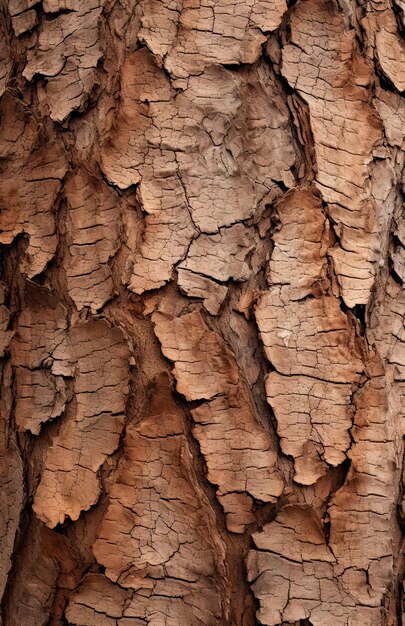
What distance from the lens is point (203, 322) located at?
4.00ft

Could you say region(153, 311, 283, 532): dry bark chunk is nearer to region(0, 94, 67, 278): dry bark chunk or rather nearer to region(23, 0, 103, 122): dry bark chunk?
region(0, 94, 67, 278): dry bark chunk

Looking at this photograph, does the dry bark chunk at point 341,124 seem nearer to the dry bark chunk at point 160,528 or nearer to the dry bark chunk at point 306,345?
the dry bark chunk at point 306,345

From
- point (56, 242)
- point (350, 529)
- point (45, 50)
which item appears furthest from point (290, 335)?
point (45, 50)

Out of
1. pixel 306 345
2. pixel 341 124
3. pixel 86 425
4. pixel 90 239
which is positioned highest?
pixel 341 124

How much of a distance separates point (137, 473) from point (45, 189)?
506 millimetres

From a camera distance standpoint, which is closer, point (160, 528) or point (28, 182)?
point (160, 528)

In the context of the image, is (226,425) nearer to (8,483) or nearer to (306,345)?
(306,345)

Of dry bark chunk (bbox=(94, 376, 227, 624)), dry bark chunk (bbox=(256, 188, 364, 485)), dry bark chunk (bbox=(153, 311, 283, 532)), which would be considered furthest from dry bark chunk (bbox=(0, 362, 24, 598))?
dry bark chunk (bbox=(256, 188, 364, 485))

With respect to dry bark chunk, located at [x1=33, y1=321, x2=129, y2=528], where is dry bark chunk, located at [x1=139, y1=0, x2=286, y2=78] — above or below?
above

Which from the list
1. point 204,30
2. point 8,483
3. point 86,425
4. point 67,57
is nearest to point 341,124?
point 204,30

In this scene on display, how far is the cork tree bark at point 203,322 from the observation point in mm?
1190

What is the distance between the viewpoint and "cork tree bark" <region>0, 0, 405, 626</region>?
3.91 ft

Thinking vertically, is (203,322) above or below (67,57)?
below

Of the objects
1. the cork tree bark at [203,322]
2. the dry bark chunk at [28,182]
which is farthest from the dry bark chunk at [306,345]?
the dry bark chunk at [28,182]
